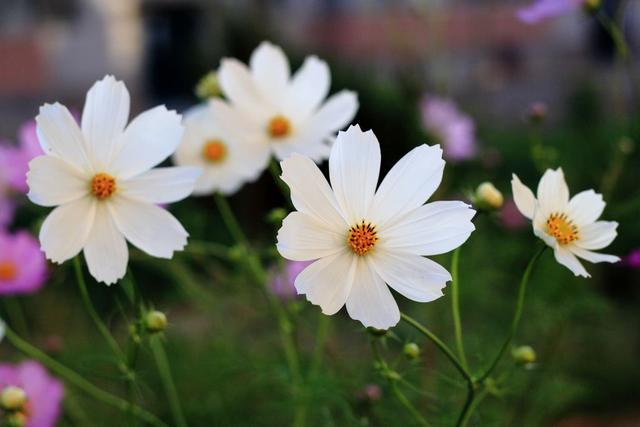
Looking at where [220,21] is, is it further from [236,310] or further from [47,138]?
[47,138]

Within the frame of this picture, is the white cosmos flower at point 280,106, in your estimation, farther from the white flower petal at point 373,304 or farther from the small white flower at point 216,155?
the white flower petal at point 373,304

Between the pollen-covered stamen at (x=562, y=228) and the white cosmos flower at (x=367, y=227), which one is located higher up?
the pollen-covered stamen at (x=562, y=228)

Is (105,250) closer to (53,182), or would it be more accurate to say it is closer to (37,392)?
(53,182)

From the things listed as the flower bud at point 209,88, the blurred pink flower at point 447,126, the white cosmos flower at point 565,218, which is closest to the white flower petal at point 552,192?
the white cosmos flower at point 565,218

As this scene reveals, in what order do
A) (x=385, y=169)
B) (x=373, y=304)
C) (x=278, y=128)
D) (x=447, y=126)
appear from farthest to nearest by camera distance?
(x=385, y=169)
(x=447, y=126)
(x=278, y=128)
(x=373, y=304)

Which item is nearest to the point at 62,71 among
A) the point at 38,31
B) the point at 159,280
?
the point at 38,31

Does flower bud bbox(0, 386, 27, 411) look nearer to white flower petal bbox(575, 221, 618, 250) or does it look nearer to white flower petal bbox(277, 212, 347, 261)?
white flower petal bbox(277, 212, 347, 261)

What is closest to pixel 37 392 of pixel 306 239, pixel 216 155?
pixel 216 155
